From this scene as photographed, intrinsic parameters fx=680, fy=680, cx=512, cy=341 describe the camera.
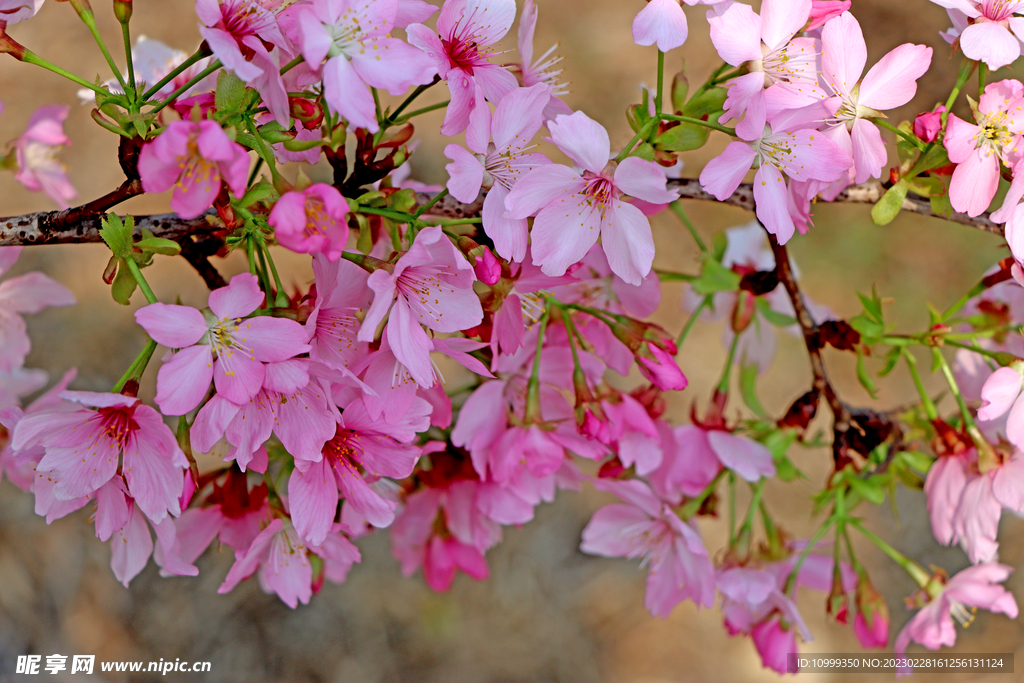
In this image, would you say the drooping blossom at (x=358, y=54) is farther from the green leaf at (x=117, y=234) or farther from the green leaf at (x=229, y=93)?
the green leaf at (x=117, y=234)

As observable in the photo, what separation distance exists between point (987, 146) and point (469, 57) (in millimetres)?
501

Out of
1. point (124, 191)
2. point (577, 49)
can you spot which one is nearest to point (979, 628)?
point (577, 49)

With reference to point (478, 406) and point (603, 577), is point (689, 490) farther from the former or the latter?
point (603, 577)

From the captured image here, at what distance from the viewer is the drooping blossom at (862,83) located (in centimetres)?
67

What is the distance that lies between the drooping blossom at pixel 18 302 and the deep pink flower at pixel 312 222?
72 centimetres

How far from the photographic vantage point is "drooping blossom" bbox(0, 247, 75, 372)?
3.40 feet

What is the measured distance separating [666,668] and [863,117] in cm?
160

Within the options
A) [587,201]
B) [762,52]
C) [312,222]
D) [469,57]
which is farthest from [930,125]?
[312,222]

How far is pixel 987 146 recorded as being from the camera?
25.4 inches

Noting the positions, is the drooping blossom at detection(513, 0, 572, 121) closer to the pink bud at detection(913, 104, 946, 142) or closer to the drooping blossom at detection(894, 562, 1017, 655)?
the pink bud at detection(913, 104, 946, 142)

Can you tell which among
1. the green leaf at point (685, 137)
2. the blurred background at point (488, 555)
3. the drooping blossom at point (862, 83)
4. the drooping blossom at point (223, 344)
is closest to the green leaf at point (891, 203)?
the drooping blossom at point (862, 83)

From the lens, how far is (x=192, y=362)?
22.6 inches

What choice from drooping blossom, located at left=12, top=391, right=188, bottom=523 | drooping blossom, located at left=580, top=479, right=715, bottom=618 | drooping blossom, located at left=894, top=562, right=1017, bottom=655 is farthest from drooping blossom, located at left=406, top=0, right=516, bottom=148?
drooping blossom, located at left=894, top=562, right=1017, bottom=655

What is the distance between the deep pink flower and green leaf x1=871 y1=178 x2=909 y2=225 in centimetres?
55
